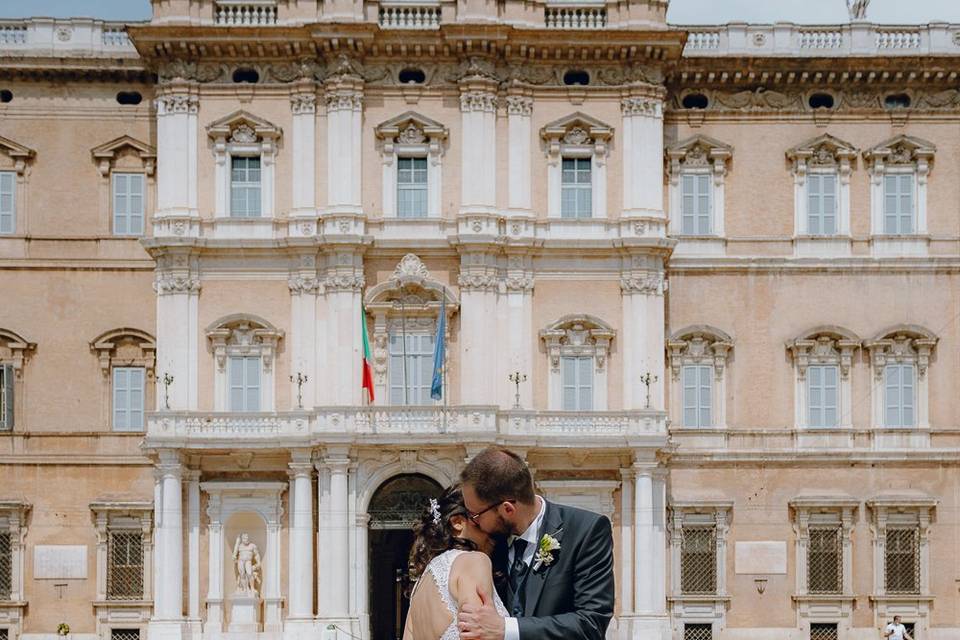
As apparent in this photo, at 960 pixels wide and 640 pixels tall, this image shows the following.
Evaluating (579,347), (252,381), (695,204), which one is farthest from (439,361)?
(695,204)

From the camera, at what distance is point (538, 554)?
8.22 meters

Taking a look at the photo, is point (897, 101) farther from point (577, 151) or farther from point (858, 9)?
point (577, 151)

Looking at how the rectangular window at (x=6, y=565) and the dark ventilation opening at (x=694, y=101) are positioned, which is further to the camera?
the dark ventilation opening at (x=694, y=101)

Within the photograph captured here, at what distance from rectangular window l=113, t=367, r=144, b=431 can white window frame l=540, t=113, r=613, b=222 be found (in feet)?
32.0

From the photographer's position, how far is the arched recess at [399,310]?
111 feet

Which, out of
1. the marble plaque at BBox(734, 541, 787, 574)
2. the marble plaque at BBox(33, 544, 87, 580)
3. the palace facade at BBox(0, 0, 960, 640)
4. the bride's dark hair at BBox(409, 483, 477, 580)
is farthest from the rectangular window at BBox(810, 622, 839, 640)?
the bride's dark hair at BBox(409, 483, 477, 580)

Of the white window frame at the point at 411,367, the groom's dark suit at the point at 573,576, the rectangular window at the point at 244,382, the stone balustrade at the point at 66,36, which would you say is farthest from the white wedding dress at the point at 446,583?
the stone balustrade at the point at 66,36

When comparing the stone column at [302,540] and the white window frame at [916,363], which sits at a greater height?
the white window frame at [916,363]

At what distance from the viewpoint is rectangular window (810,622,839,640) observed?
3459 cm

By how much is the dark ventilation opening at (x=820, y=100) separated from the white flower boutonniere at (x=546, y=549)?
95.5 ft

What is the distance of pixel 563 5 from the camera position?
34.8 meters

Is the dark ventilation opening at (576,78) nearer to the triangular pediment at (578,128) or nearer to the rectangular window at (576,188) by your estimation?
the triangular pediment at (578,128)

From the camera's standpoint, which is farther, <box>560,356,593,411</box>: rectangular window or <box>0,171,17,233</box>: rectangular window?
<box>0,171,17,233</box>: rectangular window

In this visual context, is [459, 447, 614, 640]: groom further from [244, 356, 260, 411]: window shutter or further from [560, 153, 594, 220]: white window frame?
[560, 153, 594, 220]: white window frame
